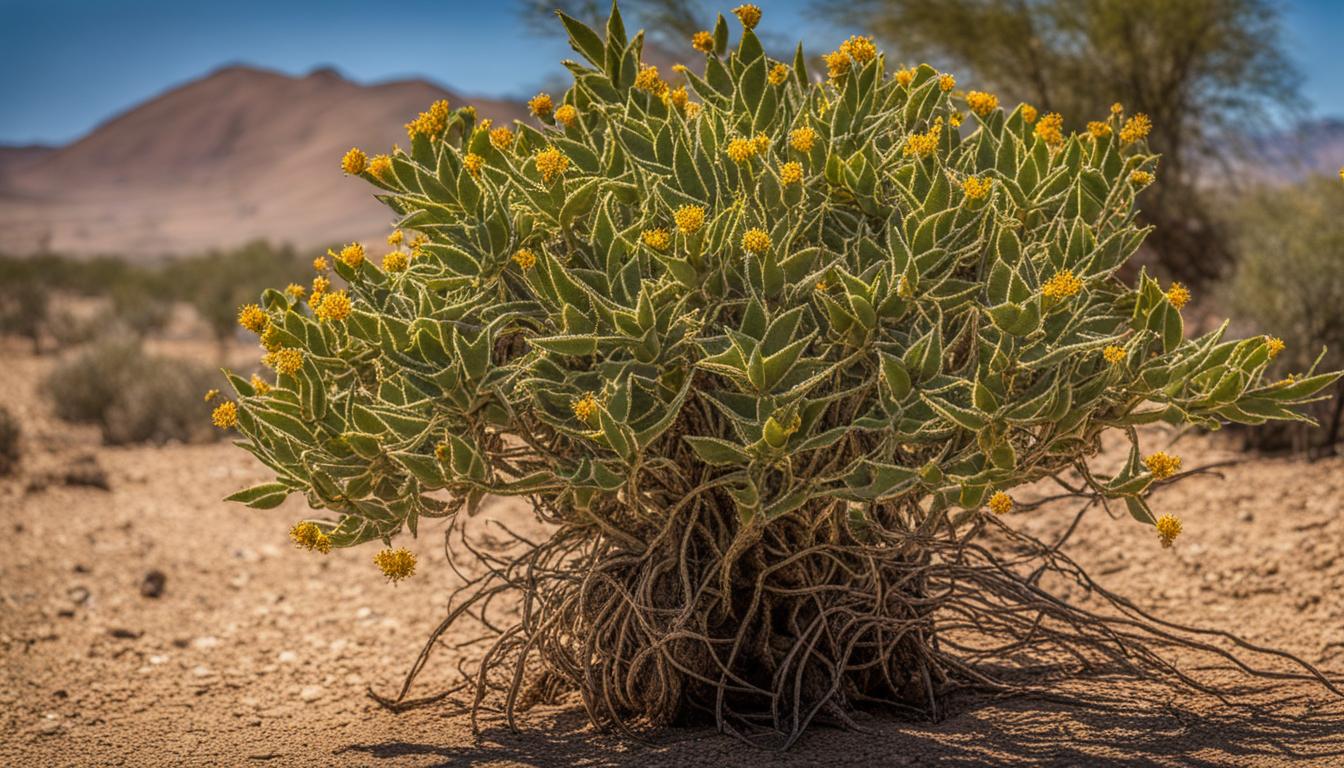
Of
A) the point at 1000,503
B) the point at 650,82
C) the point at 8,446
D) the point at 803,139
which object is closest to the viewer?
the point at 1000,503

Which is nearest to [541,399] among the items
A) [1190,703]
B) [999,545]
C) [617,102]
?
[617,102]

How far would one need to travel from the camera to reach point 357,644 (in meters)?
5.33

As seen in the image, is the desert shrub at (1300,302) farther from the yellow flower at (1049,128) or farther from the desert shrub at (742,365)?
the yellow flower at (1049,128)

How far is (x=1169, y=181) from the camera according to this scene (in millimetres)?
12703

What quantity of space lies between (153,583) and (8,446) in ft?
11.0

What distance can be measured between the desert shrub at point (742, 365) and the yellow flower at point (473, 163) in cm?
1

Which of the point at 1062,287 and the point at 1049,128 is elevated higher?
the point at 1049,128

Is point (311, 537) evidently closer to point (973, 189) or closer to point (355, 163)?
point (355, 163)

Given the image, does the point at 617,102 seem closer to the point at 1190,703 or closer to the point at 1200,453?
the point at 1190,703

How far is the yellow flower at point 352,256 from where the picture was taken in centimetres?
334

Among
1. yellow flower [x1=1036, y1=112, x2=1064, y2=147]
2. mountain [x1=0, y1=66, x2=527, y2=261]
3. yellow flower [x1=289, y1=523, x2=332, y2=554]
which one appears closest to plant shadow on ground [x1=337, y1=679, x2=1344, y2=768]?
yellow flower [x1=289, y1=523, x2=332, y2=554]

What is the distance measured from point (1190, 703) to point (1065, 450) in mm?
1086

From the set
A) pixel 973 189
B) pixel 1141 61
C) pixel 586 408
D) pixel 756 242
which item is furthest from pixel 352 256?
pixel 1141 61

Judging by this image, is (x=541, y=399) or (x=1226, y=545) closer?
(x=541, y=399)
